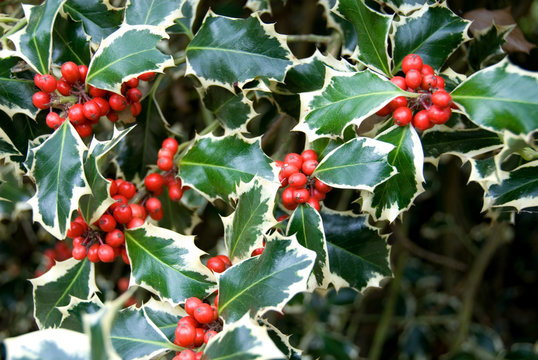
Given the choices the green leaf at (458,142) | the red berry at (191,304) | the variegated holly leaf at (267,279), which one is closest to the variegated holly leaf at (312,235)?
the variegated holly leaf at (267,279)

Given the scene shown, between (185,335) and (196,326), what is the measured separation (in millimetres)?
53

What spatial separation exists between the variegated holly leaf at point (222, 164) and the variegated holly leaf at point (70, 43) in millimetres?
315

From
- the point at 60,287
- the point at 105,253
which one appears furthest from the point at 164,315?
the point at 60,287

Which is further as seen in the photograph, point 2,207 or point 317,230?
point 2,207

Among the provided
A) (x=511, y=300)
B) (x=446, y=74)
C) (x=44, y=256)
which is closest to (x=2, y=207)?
(x=44, y=256)

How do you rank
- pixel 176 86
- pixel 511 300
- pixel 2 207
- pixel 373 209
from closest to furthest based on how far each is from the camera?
pixel 373 209
pixel 2 207
pixel 176 86
pixel 511 300

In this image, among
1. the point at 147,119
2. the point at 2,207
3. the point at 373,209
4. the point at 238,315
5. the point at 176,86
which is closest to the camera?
the point at 238,315

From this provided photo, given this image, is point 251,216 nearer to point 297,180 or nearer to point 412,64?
point 297,180

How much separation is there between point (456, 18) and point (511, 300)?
209 cm

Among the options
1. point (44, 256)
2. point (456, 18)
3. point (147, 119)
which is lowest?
point (44, 256)

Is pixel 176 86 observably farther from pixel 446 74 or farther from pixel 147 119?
pixel 446 74

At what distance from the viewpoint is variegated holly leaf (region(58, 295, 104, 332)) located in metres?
1.04

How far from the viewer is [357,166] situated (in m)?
0.95

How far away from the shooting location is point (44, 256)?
2195 mm
